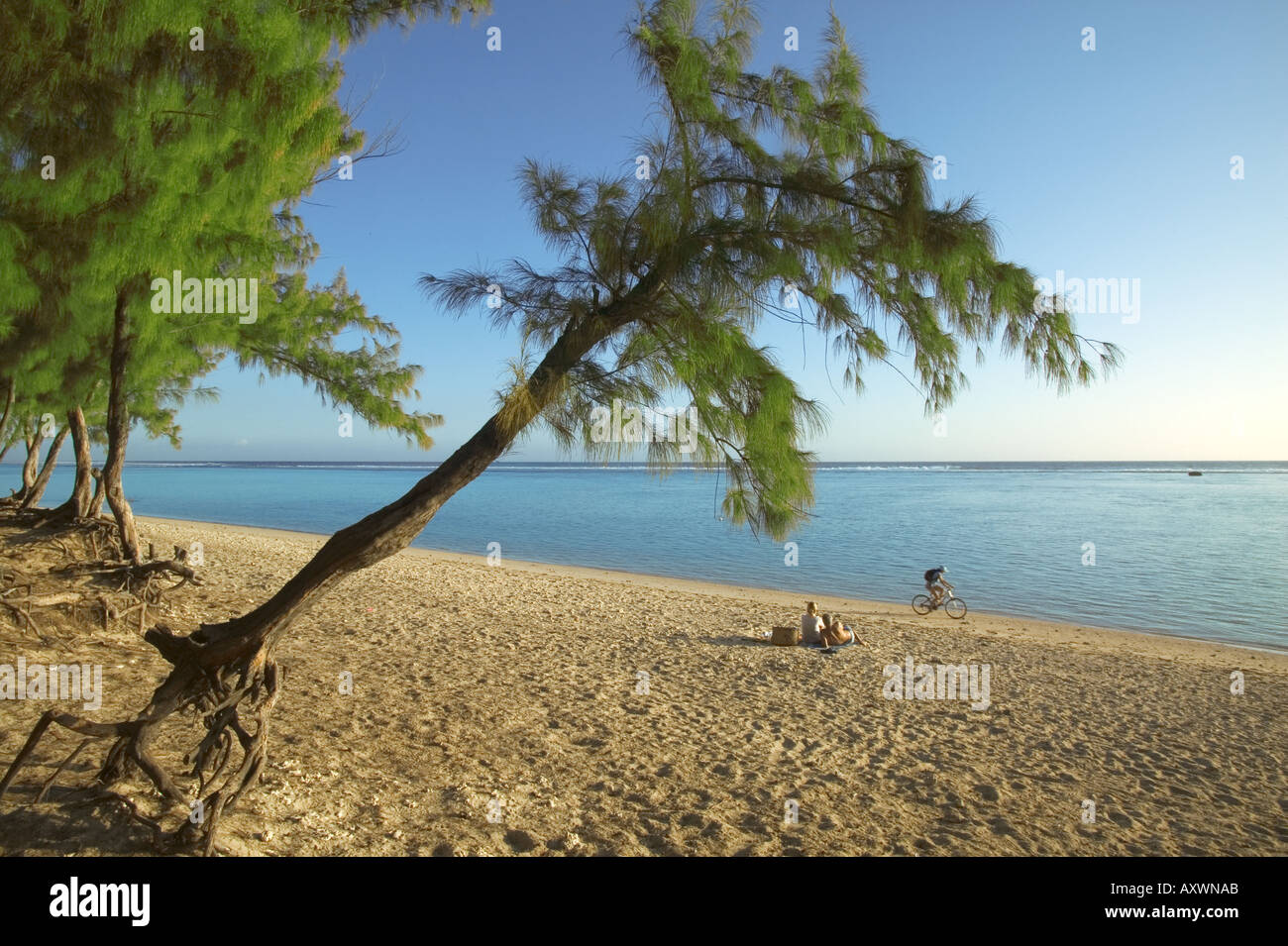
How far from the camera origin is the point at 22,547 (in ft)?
27.5

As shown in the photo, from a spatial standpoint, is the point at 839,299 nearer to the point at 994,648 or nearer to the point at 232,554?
the point at 994,648

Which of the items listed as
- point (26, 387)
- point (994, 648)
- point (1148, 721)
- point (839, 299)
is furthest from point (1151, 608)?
point (26, 387)

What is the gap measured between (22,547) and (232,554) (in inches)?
343

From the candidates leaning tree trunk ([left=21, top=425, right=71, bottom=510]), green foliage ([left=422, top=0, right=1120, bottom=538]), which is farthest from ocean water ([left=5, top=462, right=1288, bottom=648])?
leaning tree trunk ([left=21, top=425, right=71, bottom=510])

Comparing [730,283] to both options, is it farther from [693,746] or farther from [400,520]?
[693,746]

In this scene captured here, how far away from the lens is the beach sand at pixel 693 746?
4242 millimetres

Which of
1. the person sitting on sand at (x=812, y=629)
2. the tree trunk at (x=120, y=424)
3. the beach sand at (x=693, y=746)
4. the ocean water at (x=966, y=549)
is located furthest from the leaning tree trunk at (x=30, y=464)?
the person sitting on sand at (x=812, y=629)

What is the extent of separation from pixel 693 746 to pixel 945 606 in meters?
10.1

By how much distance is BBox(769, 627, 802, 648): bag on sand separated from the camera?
10242 millimetres

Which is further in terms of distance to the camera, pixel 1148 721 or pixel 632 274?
pixel 1148 721

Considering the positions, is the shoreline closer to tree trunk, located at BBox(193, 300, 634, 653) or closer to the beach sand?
the beach sand

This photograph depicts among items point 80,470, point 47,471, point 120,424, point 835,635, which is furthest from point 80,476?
point 835,635

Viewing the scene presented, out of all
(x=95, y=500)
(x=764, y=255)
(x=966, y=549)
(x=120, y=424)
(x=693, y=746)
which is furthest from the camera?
(x=966, y=549)

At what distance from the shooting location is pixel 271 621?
3.95m
